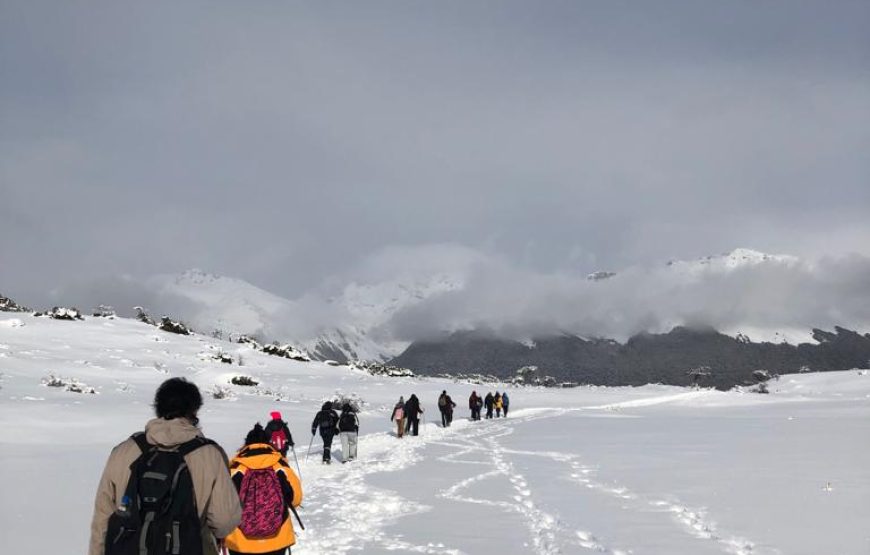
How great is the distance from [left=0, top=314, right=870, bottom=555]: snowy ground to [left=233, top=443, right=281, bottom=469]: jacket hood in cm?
302

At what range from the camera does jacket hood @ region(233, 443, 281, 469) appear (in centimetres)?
605

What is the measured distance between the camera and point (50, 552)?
26.1ft

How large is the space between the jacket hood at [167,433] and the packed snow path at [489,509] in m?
5.15

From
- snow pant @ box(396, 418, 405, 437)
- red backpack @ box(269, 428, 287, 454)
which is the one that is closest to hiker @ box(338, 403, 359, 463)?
red backpack @ box(269, 428, 287, 454)

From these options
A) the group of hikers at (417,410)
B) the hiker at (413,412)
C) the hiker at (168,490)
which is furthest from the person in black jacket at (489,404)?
the hiker at (168,490)

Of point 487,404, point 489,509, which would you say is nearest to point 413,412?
point 487,404

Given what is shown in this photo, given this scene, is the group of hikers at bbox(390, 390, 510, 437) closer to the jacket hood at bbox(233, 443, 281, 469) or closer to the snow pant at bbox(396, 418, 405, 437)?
the snow pant at bbox(396, 418, 405, 437)

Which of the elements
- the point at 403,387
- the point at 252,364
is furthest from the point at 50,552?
the point at 403,387

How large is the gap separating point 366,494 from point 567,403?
49.0 meters

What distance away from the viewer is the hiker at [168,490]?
391 centimetres

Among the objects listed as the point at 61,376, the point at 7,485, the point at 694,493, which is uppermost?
the point at 61,376

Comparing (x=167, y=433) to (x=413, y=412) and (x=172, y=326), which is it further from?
(x=172, y=326)

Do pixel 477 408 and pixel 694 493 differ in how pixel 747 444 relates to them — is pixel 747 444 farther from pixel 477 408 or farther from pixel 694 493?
pixel 477 408

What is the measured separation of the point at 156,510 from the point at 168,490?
0.13 m
